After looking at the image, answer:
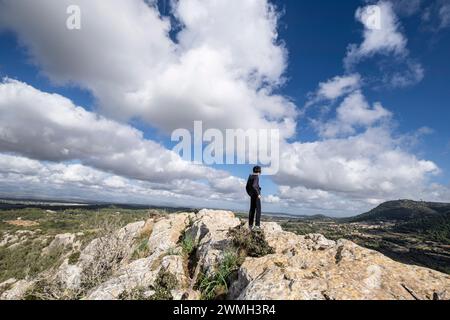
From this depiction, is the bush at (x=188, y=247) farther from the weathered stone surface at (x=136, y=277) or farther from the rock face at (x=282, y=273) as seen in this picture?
the weathered stone surface at (x=136, y=277)

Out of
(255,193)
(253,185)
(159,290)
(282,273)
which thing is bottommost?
(159,290)

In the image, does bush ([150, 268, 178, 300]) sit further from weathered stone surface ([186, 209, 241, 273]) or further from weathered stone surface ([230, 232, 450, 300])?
weathered stone surface ([230, 232, 450, 300])

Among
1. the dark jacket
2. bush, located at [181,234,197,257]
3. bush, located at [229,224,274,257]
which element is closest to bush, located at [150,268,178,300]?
bush, located at [229,224,274,257]

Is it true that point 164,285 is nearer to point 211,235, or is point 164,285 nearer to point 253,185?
point 211,235

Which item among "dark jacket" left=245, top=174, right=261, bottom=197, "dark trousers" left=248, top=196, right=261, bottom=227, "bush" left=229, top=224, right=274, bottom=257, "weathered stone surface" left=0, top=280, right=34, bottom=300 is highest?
"dark jacket" left=245, top=174, right=261, bottom=197

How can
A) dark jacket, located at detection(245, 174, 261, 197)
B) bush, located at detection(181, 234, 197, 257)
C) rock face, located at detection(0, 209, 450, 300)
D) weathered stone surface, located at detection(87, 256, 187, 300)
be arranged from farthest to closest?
1. bush, located at detection(181, 234, 197, 257)
2. dark jacket, located at detection(245, 174, 261, 197)
3. weathered stone surface, located at detection(87, 256, 187, 300)
4. rock face, located at detection(0, 209, 450, 300)

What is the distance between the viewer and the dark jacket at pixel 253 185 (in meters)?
13.6

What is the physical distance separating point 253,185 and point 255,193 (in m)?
0.48

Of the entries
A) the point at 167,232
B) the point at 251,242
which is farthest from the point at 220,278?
the point at 167,232

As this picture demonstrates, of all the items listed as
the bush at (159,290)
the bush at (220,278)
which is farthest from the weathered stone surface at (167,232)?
the bush at (220,278)

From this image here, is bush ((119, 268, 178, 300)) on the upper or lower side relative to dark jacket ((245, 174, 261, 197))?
lower

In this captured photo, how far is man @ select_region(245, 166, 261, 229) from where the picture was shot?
13664mm

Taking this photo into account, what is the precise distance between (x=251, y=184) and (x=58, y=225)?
175893 millimetres

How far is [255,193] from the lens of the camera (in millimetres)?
13766
